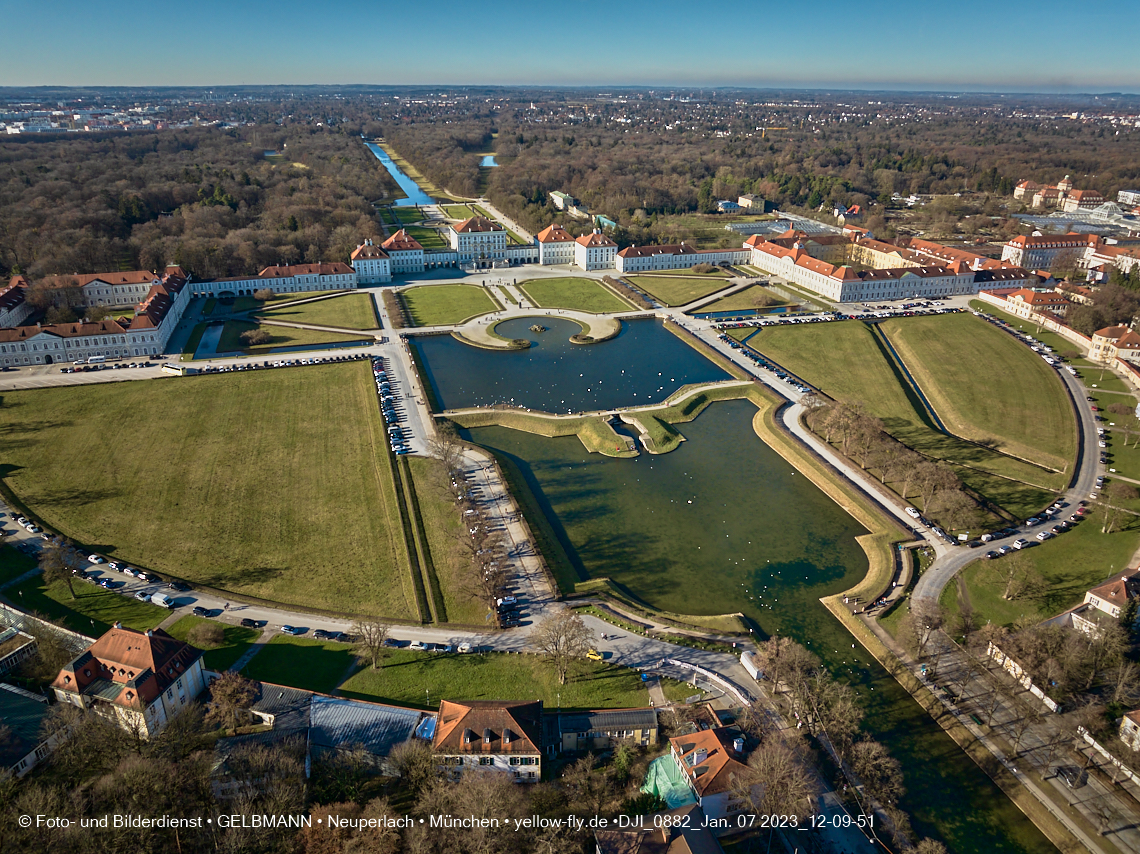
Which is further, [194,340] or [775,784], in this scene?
[194,340]

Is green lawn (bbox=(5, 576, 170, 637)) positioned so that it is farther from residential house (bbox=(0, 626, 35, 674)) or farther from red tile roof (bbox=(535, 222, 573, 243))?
red tile roof (bbox=(535, 222, 573, 243))

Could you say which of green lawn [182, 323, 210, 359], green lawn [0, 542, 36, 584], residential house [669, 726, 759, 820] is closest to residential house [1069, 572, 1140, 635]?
residential house [669, 726, 759, 820]

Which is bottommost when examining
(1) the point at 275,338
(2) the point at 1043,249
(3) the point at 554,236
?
(1) the point at 275,338

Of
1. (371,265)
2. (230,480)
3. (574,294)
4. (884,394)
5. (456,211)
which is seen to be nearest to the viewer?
(230,480)

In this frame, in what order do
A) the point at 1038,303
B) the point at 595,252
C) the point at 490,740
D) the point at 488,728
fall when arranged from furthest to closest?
the point at 595,252, the point at 1038,303, the point at 488,728, the point at 490,740

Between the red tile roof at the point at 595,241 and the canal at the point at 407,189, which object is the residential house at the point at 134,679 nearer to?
the red tile roof at the point at 595,241

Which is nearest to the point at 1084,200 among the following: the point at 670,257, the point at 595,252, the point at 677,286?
the point at 670,257

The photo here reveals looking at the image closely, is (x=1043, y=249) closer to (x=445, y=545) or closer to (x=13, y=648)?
(x=445, y=545)
